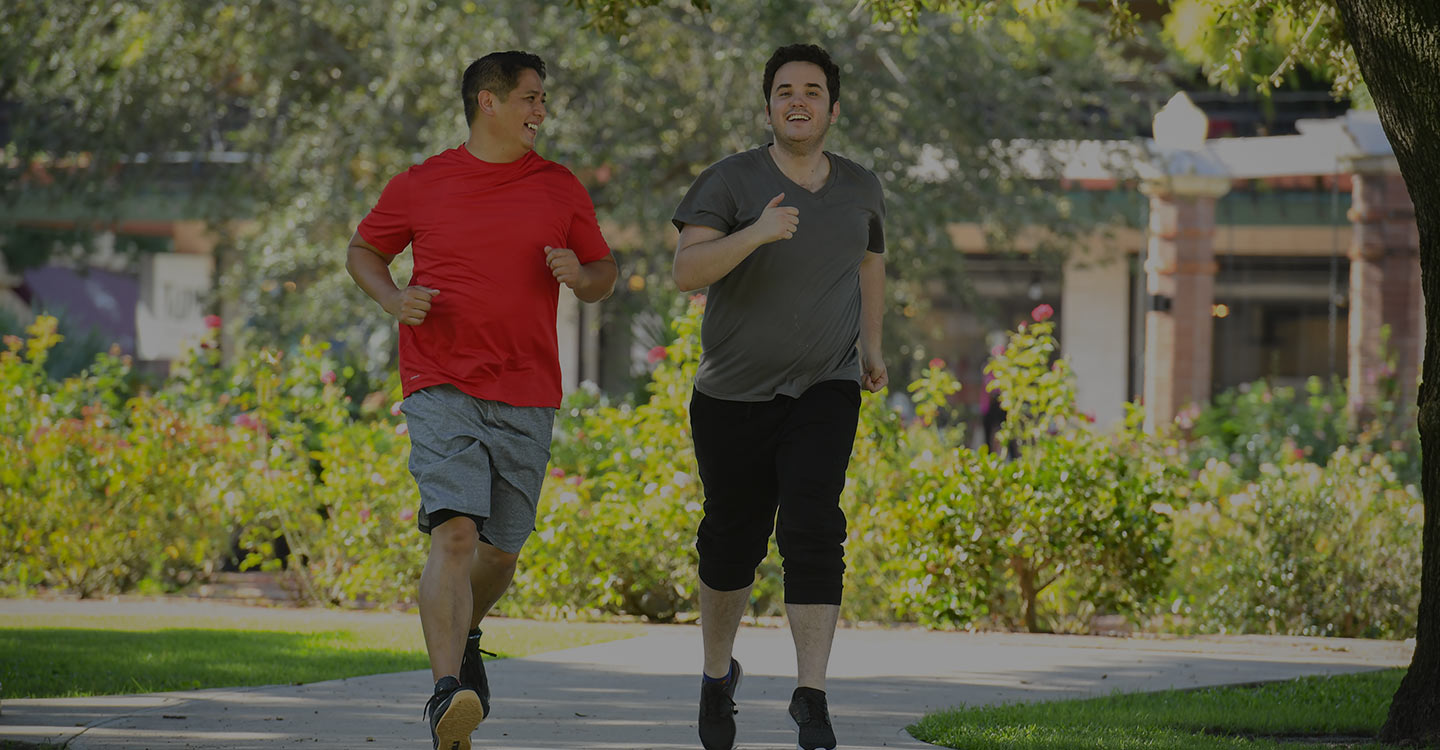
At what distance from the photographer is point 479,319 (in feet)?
14.8

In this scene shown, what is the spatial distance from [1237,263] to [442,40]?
1797 centimetres

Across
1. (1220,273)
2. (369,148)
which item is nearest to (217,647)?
(369,148)

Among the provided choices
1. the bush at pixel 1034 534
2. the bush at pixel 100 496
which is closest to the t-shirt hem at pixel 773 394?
the bush at pixel 1034 534

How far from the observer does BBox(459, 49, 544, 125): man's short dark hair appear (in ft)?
15.3

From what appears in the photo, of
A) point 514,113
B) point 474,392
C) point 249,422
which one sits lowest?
point 249,422

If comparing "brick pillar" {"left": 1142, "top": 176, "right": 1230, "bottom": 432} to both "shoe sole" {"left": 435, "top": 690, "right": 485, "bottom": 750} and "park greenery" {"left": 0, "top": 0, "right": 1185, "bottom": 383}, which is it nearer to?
"park greenery" {"left": 0, "top": 0, "right": 1185, "bottom": 383}

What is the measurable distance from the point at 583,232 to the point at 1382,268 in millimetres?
13214

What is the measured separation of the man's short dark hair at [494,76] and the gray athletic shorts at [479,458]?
→ 2.67 ft

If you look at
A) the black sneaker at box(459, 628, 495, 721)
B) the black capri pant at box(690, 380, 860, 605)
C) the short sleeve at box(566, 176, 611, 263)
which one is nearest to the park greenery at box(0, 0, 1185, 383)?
the short sleeve at box(566, 176, 611, 263)

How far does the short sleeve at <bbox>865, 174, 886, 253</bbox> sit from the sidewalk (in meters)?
1.37

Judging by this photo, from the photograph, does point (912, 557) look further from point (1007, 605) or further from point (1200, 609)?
point (1200, 609)

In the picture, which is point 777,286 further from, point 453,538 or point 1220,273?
point 1220,273

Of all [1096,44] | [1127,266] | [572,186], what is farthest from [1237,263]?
[572,186]

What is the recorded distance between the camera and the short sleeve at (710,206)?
445cm
